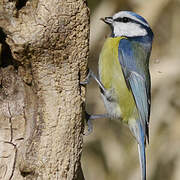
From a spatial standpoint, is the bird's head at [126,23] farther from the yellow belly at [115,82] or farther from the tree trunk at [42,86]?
the tree trunk at [42,86]

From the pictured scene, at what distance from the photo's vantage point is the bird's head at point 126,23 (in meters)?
3.05

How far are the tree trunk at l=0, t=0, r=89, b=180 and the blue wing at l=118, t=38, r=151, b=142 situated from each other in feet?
2.11

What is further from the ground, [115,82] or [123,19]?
[123,19]

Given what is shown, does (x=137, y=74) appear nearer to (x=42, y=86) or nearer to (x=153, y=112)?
(x=42, y=86)

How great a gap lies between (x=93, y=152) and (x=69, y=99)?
6.93 ft

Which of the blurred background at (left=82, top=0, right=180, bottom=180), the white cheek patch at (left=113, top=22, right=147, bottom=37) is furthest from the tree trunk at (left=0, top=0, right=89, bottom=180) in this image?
the blurred background at (left=82, top=0, right=180, bottom=180)

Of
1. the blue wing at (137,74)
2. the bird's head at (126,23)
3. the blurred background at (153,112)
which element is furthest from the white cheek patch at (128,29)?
the blurred background at (153,112)

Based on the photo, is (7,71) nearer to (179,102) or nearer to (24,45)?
(24,45)

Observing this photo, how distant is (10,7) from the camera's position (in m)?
2.11

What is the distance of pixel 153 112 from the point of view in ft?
13.1

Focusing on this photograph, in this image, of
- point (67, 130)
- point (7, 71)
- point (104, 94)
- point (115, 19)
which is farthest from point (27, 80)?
point (115, 19)

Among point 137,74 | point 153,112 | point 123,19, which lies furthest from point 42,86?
point 153,112

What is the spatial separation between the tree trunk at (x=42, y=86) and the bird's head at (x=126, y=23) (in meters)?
0.85

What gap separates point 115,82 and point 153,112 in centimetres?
124
